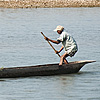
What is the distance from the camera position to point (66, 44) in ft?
46.1

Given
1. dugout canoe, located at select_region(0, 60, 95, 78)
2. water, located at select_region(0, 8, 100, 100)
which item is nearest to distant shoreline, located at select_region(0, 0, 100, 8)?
water, located at select_region(0, 8, 100, 100)

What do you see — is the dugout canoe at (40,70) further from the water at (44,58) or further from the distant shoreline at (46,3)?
the distant shoreline at (46,3)

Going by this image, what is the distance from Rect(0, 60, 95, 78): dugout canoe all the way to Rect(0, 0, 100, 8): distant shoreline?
3450 centimetres

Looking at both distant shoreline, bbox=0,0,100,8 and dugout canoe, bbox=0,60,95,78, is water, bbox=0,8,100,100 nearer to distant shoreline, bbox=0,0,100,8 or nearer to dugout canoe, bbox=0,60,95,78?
dugout canoe, bbox=0,60,95,78

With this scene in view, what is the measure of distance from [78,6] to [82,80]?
35956 mm

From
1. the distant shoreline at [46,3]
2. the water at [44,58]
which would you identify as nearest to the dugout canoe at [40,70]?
the water at [44,58]

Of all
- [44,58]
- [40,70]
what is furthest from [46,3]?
[40,70]

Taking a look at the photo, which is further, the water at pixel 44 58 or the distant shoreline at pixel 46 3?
the distant shoreline at pixel 46 3

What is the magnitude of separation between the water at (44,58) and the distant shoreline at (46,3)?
16437 mm

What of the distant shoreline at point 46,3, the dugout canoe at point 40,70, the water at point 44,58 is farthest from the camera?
the distant shoreline at point 46,3

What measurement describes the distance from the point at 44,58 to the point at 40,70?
3512mm

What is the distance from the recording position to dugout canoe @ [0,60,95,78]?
43.9 feet

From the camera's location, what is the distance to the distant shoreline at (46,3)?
160 feet

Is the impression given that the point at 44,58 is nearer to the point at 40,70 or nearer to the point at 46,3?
the point at 40,70
